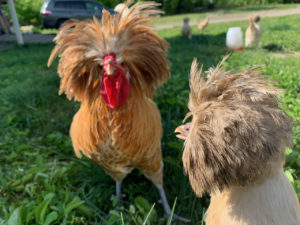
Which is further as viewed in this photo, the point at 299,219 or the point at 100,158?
the point at 100,158

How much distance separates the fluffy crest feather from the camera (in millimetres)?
752

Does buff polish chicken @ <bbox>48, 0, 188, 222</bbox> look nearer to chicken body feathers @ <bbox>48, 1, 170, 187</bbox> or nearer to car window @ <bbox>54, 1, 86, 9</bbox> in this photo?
chicken body feathers @ <bbox>48, 1, 170, 187</bbox>

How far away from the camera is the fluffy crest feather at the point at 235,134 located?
2.47 feet

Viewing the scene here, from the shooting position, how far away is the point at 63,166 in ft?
8.52

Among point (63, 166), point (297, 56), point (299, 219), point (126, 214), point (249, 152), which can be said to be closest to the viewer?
point (249, 152)

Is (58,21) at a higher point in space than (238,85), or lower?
lower

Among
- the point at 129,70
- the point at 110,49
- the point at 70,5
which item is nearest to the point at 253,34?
the point at 129,70

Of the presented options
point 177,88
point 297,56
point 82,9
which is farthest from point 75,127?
point 82,9

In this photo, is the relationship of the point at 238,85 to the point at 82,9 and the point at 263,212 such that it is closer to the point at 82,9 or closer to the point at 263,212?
the point at 263,212

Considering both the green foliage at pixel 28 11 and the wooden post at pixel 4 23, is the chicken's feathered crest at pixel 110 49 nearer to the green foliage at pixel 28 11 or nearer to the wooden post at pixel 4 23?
the wooden post at pixel 4 23

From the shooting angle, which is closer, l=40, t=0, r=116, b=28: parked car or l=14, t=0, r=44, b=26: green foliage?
l=40, t=0, r=116, b=28: parked car

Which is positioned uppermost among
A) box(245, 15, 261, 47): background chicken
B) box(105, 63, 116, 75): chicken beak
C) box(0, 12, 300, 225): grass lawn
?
box(105, 63, 116, 75): chicken beak

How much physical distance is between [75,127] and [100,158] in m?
0.37

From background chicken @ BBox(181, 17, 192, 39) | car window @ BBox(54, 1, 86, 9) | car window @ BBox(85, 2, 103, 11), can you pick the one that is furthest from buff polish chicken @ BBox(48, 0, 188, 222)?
car window @ BBox(54, 1, 86, 9)
